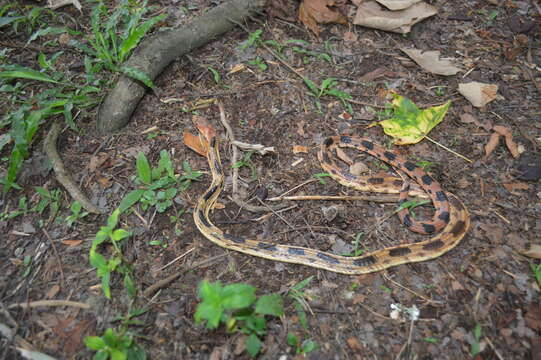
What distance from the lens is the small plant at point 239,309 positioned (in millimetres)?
2490

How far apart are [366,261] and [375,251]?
6.3 inches

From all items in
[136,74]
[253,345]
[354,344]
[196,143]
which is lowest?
[354,344]

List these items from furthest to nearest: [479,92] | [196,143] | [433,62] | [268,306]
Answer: [433,62] → [479,92] → [196,143] → [268,306]

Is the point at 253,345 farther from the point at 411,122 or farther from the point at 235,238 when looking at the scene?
the point at 411,122

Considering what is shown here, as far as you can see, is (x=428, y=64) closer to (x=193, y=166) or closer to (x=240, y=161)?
(x=240, y=161)

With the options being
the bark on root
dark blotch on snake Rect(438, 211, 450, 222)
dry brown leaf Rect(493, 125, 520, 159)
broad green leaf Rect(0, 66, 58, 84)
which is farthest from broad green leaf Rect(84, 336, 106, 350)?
dry brown leaf Rect(493, 125, 520, 159)

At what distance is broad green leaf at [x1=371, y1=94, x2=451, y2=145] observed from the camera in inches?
161

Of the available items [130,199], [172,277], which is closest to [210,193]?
[130,199]

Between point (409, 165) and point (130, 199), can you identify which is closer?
point (130, 199)

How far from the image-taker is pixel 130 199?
12.0 ft

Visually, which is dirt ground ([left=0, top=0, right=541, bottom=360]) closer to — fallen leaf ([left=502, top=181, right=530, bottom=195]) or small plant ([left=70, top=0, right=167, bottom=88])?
fallen leaf ([left=502, top=181, right=530, bottom=195])

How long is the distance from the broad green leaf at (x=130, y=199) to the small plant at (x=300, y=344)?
209 cm

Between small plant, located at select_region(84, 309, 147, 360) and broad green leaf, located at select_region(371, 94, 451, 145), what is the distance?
11.3 feet

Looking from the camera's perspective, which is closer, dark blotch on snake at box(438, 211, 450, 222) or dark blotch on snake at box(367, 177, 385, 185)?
dark blotch on snake at box(438, 211, 450, 222)
